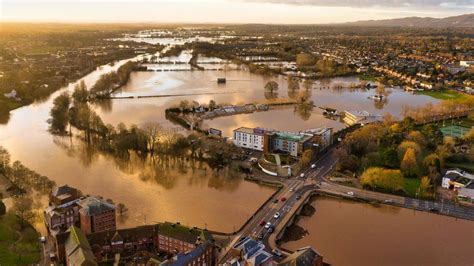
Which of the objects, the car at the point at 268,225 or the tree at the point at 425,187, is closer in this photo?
the car at the point at 268,225

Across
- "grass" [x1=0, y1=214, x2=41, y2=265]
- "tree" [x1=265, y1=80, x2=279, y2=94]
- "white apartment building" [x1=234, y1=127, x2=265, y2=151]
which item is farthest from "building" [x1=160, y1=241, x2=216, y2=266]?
"tree" [x1=265, y1=80, x2=279, y2=94]

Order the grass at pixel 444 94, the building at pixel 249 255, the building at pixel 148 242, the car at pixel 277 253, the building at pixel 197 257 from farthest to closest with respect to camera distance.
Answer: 1. the grass at pixel 444 94
2. the car at pixel 277 253
3. the building at pixel 148 242
4. the building at pixel 249 255
5. the building at pixel 197 257

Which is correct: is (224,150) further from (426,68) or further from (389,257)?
(426,68)

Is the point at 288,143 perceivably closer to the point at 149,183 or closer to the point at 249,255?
the point at 149,183

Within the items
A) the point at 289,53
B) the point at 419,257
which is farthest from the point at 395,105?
the point at 289,53

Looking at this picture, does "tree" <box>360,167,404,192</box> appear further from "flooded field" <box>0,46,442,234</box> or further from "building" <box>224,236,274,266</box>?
"building" <box>224,236,274,266</box>

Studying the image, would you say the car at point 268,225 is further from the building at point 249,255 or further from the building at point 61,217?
the building at point 61,217

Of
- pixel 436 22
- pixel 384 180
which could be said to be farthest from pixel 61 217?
pixel 436 22

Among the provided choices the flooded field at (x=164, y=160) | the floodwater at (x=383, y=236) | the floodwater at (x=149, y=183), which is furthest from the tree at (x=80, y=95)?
the floodwater at (x=383, y=236)
